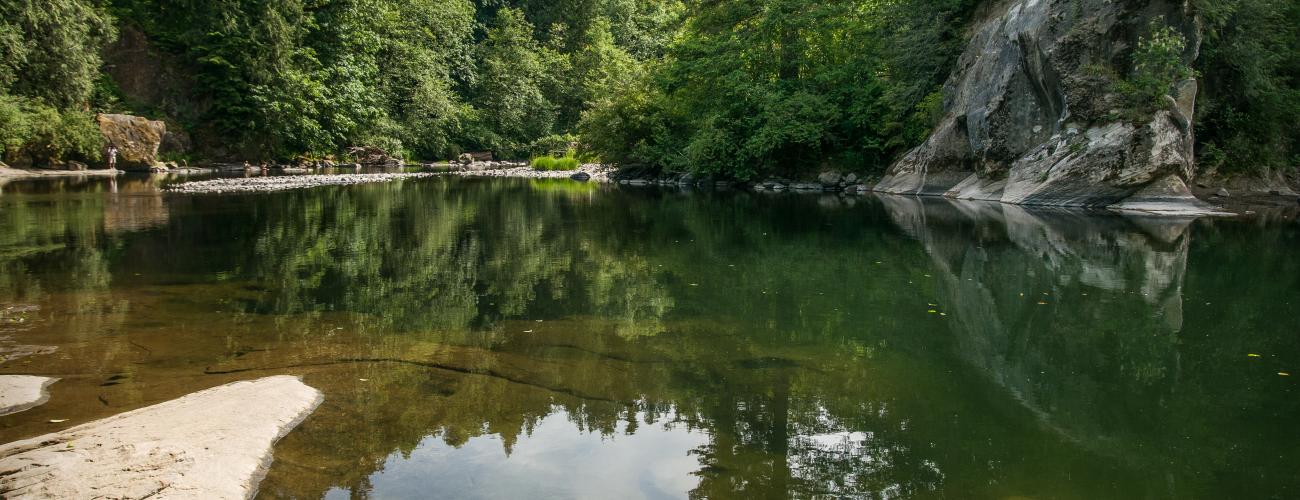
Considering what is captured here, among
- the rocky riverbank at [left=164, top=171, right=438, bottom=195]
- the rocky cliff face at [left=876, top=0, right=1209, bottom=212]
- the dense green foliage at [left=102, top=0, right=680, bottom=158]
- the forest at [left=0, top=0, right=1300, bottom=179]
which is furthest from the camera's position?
the dense green foliage at [left=102, top=0, right=680, bottom=158]

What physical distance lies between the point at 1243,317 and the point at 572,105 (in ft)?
209

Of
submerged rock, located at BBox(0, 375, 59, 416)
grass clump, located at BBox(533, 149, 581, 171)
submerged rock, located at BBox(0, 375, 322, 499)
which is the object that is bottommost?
submerged rock, located at BBox(0, 375, 59, 416)

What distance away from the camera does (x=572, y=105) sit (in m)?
69.1

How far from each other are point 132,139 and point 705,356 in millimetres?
40385

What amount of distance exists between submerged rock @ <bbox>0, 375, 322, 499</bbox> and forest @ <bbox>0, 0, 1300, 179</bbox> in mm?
23928

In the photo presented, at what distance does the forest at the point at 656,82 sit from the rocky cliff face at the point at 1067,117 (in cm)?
184

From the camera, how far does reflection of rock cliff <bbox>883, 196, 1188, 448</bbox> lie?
5.74 metres

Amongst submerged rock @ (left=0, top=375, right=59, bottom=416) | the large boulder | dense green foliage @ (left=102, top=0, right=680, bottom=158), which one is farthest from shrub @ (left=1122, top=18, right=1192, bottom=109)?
the large boulder

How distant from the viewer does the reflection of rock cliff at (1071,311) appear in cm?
574

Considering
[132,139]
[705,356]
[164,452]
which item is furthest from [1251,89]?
[132,139]

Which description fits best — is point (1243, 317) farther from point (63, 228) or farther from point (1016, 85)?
point (63, 228)

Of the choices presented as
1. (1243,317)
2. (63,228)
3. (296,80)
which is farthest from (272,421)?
(296,80)

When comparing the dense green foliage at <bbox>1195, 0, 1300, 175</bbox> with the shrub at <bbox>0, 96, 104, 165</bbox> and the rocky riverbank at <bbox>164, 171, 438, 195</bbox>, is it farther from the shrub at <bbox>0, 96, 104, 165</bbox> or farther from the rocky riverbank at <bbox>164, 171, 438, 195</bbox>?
the shrub at <bbox>0, 96, 104, 165</bbox>

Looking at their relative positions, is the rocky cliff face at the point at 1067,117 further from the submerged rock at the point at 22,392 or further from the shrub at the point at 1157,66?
the submerged rock at the point at 22,392
